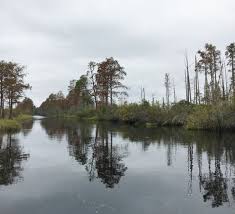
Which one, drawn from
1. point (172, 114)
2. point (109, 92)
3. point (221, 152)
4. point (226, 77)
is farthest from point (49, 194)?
point (109, 92)

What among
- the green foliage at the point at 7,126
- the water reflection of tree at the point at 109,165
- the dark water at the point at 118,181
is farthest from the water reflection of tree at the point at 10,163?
the green foliage at the point at 7,126

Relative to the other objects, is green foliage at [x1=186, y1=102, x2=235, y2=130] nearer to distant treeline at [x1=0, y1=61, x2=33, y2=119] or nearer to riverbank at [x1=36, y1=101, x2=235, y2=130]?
riverbank at [x1=36, y1=101, x2=235, y2=130]

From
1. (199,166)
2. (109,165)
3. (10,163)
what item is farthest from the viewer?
(10,163)

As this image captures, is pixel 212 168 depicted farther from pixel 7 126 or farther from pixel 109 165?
pixel 7 126

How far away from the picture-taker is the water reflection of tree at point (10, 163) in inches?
629

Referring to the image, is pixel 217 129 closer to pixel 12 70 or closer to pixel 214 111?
pixel 214 111

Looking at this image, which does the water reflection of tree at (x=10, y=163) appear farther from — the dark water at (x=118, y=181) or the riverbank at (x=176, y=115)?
the riverbank at (x=176, y=115)

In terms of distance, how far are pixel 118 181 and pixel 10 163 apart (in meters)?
7.46

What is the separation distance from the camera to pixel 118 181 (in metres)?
15.5

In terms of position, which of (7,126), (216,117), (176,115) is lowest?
(7,126)

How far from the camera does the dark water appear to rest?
11484mm

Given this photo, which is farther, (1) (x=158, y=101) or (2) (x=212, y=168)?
(1) (x=158, y=101)

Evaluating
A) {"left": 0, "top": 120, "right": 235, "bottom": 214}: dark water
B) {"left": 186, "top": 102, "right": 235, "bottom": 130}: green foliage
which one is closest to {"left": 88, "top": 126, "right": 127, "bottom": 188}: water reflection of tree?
{"left": 0, "top": 120, "right": 235, "bottom": 214}: dark water

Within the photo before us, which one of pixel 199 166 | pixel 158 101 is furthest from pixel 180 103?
pixel 199 166
